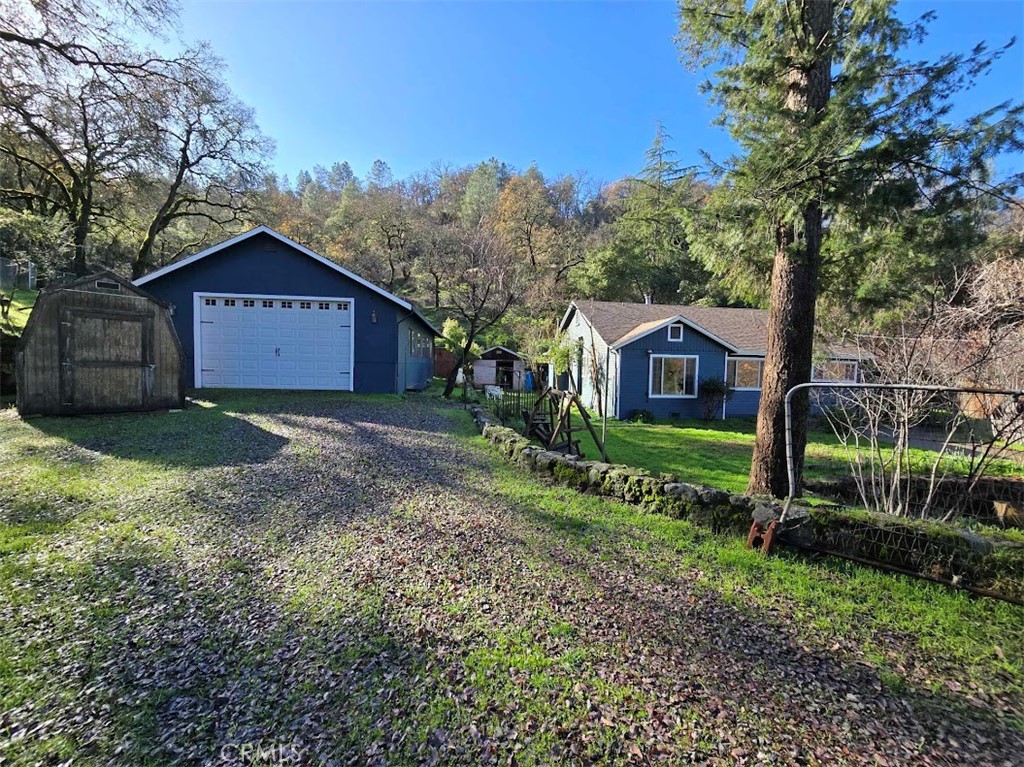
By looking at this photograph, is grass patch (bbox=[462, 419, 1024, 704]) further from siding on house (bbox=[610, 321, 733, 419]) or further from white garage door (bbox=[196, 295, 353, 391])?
siding on house (bbox=[610, 321, 733, 419])

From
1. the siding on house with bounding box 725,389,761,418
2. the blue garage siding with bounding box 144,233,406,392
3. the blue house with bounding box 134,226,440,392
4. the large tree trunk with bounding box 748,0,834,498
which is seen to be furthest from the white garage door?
the siding on house with bounding box 725,389,761,418

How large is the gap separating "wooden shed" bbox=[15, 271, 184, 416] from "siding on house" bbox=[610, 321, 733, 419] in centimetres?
1283

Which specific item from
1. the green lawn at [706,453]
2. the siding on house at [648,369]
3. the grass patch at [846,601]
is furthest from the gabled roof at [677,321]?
the grass patch at [846,601]

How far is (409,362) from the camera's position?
17391 millimetres

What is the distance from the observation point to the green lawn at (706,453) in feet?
28.1

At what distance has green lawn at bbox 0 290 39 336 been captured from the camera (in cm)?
1359

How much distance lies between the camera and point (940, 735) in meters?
2.24

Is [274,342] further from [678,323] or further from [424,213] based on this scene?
[424,213]

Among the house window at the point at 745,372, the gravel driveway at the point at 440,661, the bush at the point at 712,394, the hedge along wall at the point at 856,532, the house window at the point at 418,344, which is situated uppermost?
the house window at the point at 418,344

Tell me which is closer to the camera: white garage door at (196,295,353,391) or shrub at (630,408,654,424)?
white garage door at (196,295,353,391)

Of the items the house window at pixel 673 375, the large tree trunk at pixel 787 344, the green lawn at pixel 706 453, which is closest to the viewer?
the large tree trunk at pixel 787 344

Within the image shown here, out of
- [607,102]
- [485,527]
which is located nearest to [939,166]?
[485,527]

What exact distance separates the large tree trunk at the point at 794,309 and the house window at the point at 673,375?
10.8 meters

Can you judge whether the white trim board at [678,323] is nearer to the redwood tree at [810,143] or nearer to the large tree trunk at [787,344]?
the redwood tree at [810,143]
